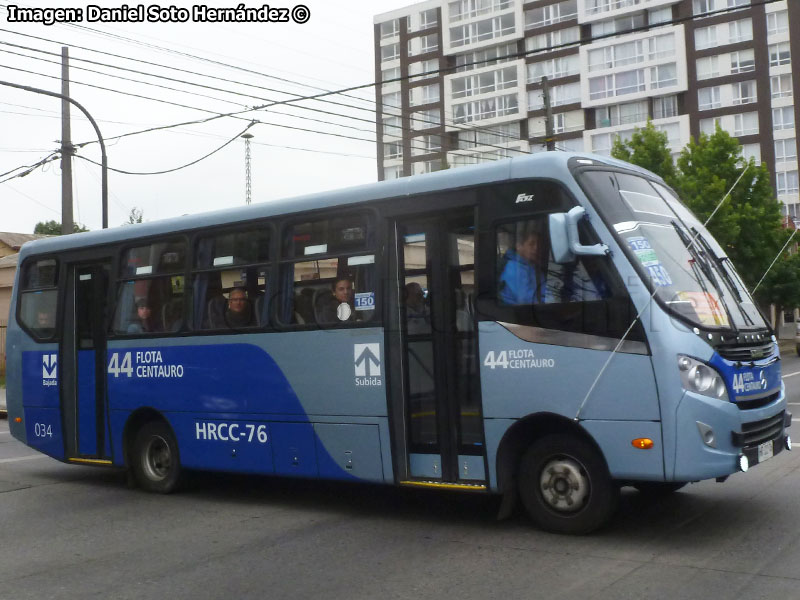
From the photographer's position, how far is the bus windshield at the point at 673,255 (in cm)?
723

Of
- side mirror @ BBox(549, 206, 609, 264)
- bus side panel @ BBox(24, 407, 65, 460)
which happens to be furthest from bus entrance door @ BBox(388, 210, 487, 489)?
bus side panel @ BBox(24, 407, 65, 460)

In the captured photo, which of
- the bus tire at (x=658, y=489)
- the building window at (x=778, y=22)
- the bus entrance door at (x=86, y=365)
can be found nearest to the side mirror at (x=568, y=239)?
the bus tire at (x=658, y=489)

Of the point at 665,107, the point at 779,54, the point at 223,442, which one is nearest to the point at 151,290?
the point at 223,442

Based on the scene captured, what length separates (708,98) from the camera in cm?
6925

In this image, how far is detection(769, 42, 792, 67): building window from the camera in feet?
224

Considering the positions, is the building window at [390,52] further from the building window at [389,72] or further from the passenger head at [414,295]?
the passenger head at [414,295]

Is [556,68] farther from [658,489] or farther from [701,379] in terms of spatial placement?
[701,379]

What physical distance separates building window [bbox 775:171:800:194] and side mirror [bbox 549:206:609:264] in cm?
6725

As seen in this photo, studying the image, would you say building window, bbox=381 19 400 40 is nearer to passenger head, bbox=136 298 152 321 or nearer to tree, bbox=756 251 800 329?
tree, bbox=756 251 800 329

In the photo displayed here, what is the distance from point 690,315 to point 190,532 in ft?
14.9

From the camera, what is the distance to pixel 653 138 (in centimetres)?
4034

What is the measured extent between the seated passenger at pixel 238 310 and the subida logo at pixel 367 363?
1433 millimetres

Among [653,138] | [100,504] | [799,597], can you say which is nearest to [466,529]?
[799,597]

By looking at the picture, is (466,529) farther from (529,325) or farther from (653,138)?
(653,138)
